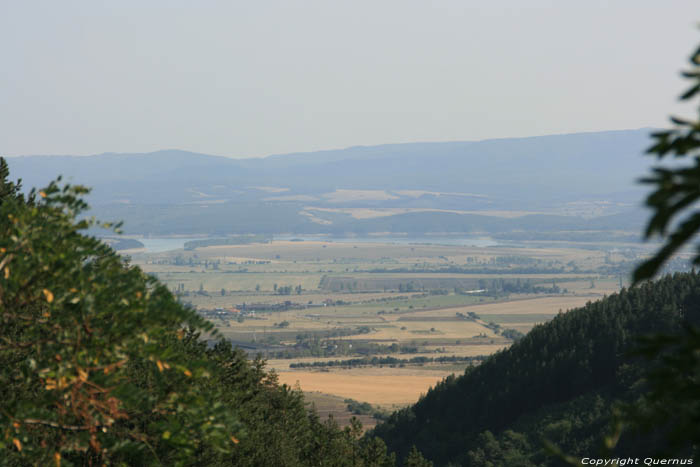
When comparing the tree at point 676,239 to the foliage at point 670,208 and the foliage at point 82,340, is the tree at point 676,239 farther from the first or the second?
the foliage at point 82,340

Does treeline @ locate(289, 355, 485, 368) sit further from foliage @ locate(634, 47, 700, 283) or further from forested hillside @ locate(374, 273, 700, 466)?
foliage @ locate(634, 47, 700, 283)

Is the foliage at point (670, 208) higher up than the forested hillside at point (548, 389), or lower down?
higher up

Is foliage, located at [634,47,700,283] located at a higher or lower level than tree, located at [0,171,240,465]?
higher

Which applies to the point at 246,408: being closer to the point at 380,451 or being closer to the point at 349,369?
the point at 380,451

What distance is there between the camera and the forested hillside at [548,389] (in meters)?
66.2

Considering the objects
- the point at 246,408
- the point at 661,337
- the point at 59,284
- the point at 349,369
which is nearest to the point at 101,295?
the point at 59,284

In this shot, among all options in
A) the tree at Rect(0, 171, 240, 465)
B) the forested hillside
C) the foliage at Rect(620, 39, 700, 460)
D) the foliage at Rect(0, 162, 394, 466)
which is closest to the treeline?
the forested hillside

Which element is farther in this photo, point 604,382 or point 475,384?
point 475,384

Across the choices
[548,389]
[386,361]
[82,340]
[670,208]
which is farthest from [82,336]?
[386,361]

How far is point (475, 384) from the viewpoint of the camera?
87.3 meters

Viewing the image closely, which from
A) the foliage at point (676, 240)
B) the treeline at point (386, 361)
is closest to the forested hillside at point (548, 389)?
the foliage at point (676, 240)

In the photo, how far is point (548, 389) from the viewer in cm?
7906

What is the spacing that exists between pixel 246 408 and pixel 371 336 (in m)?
155

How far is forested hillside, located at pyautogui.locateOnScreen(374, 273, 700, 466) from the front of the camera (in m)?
66.2
